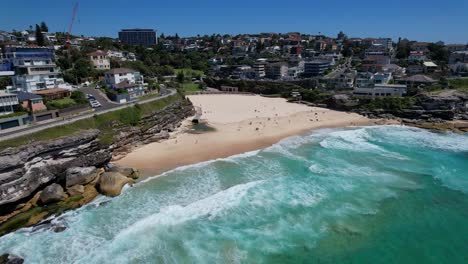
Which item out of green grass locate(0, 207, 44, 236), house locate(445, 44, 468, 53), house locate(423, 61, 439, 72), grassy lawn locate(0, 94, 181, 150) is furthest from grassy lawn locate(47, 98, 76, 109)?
house locate(445, 44, 468, 53)

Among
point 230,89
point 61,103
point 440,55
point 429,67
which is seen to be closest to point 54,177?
point 61,103

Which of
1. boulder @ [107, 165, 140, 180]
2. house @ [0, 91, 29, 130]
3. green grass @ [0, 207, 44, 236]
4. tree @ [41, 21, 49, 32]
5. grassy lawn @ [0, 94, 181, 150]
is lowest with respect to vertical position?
green grass @ [0, 207, 44, 236]

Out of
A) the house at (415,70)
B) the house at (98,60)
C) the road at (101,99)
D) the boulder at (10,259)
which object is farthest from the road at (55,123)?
the house at (415,70)

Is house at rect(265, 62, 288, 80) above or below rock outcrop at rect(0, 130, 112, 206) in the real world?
above

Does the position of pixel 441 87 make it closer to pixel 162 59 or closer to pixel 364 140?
pixel 364 140

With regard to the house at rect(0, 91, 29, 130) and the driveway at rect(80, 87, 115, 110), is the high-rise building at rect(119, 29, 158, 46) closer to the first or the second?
the driveway at rect(80, 87, 115, 110)

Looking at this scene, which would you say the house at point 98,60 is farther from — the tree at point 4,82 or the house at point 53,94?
the house at point 53,94

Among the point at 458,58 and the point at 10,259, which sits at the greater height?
the point at 458,58

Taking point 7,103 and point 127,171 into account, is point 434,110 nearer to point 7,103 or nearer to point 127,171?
point 127,171
